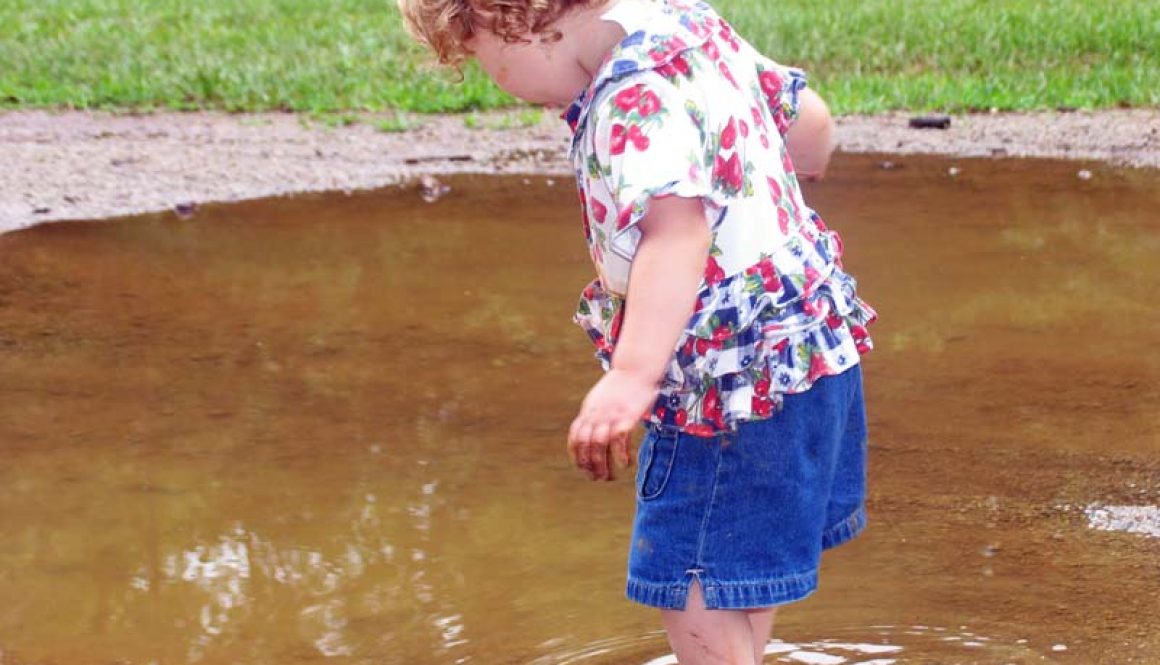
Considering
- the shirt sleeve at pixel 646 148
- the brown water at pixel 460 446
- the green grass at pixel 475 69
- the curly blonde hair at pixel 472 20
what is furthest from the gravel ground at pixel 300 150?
the shirt sleeve at pixel 646 148

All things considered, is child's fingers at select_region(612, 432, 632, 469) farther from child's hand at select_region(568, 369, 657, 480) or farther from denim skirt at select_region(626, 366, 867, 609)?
denim skirt at select_region(626, 366, 867, 609)

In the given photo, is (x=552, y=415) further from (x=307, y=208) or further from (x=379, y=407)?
(x=307, y=208)

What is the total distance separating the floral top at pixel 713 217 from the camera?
2.14 m

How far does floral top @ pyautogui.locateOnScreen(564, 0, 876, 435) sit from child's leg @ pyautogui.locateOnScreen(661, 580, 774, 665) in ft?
0.79

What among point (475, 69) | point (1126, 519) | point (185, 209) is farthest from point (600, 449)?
point (475, 69)

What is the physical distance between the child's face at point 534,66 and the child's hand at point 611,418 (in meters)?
0.42

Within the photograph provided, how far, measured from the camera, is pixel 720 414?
2250 millimetres

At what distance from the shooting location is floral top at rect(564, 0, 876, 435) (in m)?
2.14

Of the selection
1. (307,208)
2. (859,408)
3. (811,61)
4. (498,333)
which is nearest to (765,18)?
(811,61)

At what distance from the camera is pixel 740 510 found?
228 cm

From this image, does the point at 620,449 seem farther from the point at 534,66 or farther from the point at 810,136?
the point at 810,136

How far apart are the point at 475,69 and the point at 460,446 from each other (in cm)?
566

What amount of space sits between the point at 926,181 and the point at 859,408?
4.09m

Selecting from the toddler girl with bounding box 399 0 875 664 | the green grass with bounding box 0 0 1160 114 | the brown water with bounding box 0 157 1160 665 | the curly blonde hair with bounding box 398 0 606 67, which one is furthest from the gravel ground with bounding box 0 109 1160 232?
the toddler girl with bounding box 399 0 875 664
